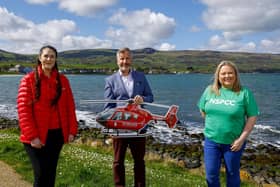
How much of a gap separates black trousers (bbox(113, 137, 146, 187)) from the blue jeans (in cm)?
135

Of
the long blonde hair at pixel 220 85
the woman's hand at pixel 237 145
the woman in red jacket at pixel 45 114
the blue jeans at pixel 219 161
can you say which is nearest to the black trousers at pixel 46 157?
the woman in red jacket at pixel 45 114

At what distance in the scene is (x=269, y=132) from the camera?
1287 inches

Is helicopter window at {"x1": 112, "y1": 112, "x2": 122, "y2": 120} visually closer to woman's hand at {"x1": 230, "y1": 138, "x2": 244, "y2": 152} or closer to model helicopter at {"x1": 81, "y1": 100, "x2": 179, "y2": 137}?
model helicopter at {"x1": 81, "y1": 100, "x2": 179, "y2": 137}

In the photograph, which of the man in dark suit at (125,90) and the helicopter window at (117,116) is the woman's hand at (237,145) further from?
the helicopter window at (117,116)

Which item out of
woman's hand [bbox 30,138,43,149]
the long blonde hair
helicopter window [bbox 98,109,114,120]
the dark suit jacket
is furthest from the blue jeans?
woman's hand [bbox 30,138,43,149]

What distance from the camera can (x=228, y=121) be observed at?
6.12m

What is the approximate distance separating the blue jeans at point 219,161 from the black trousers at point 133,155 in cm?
135

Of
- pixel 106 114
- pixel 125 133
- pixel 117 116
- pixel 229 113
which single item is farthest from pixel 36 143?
pixel 229 113

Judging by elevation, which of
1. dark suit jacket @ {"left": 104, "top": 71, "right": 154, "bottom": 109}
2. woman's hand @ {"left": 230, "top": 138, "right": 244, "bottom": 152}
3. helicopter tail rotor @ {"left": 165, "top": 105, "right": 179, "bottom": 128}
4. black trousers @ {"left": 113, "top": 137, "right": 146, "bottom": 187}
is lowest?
black trousers @ {"left": 113, "top": 137, "right": 146, "bottom": 187}

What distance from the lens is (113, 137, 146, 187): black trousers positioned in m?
6.90

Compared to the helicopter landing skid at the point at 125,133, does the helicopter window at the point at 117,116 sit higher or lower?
higher

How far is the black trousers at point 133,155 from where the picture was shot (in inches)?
272

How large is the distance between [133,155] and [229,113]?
214 cm

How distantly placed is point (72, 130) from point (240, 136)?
299 cm
